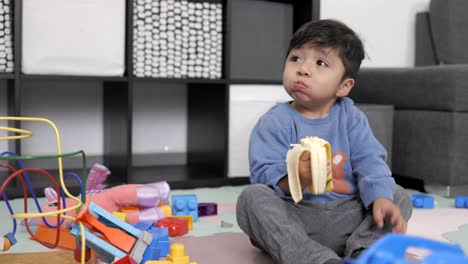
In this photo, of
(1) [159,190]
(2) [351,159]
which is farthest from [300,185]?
(1) [159,190]

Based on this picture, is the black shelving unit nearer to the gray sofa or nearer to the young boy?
the gray sofa

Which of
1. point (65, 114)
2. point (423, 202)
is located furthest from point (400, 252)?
point (65, 114)

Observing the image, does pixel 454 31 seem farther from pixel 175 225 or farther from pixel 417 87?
pixel 175 225

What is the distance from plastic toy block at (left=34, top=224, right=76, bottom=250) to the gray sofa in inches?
48.4

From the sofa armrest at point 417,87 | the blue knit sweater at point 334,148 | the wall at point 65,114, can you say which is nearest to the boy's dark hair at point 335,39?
the blue knit sweater at point 334,148

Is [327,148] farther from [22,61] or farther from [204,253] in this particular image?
[22,61]

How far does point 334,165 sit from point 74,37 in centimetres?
100

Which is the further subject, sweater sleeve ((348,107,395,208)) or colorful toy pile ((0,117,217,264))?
sweater sleeve ((348,107,395,208))

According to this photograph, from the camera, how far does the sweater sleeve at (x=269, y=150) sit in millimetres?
1070

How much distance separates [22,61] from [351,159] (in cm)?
107

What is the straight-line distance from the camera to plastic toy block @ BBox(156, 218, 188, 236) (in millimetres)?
1296

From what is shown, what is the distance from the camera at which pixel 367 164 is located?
1111mm

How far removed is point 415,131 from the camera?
199 cm

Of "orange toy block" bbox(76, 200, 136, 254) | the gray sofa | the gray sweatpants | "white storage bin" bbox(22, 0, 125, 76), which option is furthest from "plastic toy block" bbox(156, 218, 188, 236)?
the gray sofa
